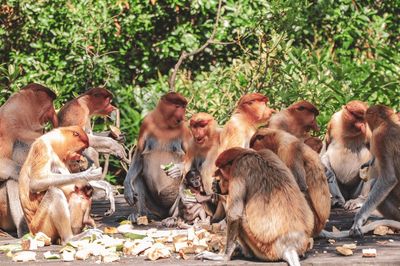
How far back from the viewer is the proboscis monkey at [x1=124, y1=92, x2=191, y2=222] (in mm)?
9070

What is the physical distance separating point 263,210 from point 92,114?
11.6 feet

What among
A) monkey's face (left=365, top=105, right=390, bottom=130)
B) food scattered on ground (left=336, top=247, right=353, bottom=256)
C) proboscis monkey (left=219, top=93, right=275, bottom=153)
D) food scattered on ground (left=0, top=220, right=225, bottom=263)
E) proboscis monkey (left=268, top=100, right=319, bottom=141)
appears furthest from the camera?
proboscis monkey (left=268, top=100, right=319, bottom=141)

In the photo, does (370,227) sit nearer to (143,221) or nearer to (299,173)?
(299,173)

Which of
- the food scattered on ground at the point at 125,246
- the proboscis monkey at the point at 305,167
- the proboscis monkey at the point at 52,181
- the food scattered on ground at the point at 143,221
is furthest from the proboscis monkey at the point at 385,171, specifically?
the proboscis monkey at the point at 52,181

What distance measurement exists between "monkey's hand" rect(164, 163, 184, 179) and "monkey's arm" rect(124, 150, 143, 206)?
0.35 meters

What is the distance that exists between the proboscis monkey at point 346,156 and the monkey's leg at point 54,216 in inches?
114

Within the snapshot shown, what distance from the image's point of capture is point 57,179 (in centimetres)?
770

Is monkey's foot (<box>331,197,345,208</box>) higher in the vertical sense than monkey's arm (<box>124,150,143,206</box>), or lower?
lower

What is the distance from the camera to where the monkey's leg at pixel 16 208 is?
849 centimetres

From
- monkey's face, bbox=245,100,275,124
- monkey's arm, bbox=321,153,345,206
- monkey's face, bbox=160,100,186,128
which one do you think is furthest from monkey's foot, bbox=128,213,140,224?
monkey's arm, bbox=321,153,345,206

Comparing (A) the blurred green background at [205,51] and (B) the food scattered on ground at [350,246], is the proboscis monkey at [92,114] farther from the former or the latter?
(B) the food scattered on ground at [350,246]

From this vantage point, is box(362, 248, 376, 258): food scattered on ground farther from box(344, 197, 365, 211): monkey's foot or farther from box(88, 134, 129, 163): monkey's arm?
box(88, 134, 129, 163): monkey's arm

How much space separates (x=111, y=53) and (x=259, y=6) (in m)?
1.92

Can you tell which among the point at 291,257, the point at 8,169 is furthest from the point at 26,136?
the point at 291,257
